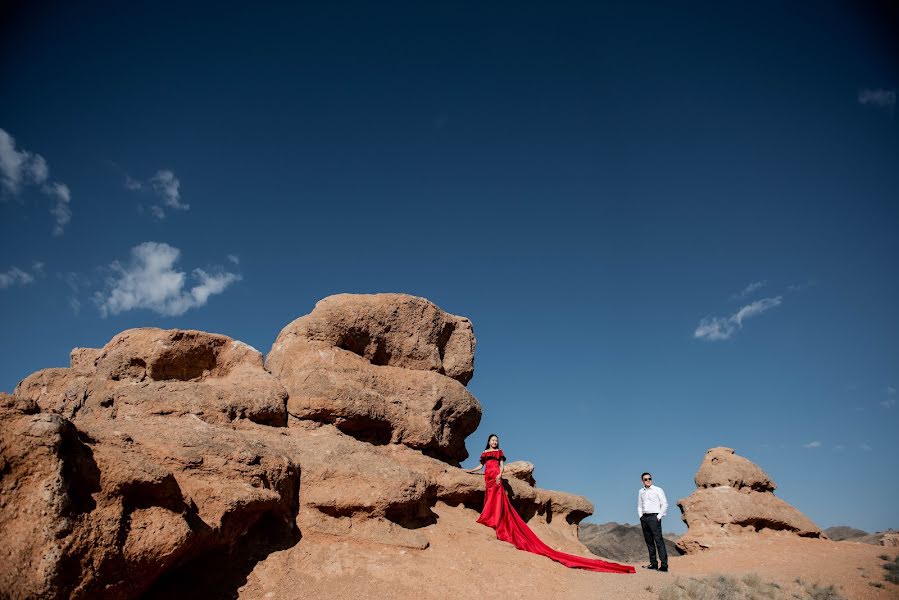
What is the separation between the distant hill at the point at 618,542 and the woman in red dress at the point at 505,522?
16.1 m

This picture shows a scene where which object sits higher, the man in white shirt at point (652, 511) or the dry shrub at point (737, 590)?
the man in white shirt at point (652, 511)

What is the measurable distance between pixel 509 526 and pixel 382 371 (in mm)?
4178

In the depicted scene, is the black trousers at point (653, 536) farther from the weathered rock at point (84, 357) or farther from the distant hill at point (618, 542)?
the distant hill at point (618, 542)

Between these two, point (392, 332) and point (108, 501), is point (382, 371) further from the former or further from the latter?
point (108, 501)

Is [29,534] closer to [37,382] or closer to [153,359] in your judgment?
[153,359]

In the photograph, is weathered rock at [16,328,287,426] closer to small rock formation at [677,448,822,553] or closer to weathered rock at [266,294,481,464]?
weathered rock at [266,294,481,464]

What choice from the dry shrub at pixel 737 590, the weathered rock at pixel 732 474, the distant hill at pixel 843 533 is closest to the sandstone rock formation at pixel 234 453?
the dry shrub at pixel 737 590

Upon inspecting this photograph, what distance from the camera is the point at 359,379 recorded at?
10.9 metres

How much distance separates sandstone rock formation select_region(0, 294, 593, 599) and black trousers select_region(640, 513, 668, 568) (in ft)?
7.59

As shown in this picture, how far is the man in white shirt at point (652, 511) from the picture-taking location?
1060 cm

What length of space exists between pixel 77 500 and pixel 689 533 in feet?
49.7

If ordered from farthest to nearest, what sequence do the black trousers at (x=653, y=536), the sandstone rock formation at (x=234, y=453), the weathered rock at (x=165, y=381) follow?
the black trousers at (x=653, y=536)
the weathered rock at (x=165, y=381)
the sandstone rock formation at (x=234, y=453)

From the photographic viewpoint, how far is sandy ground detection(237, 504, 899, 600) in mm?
6484

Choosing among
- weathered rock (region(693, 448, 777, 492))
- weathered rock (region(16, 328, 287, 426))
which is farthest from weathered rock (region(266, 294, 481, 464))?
weathered rock (region(693, 448, 777, 492))
